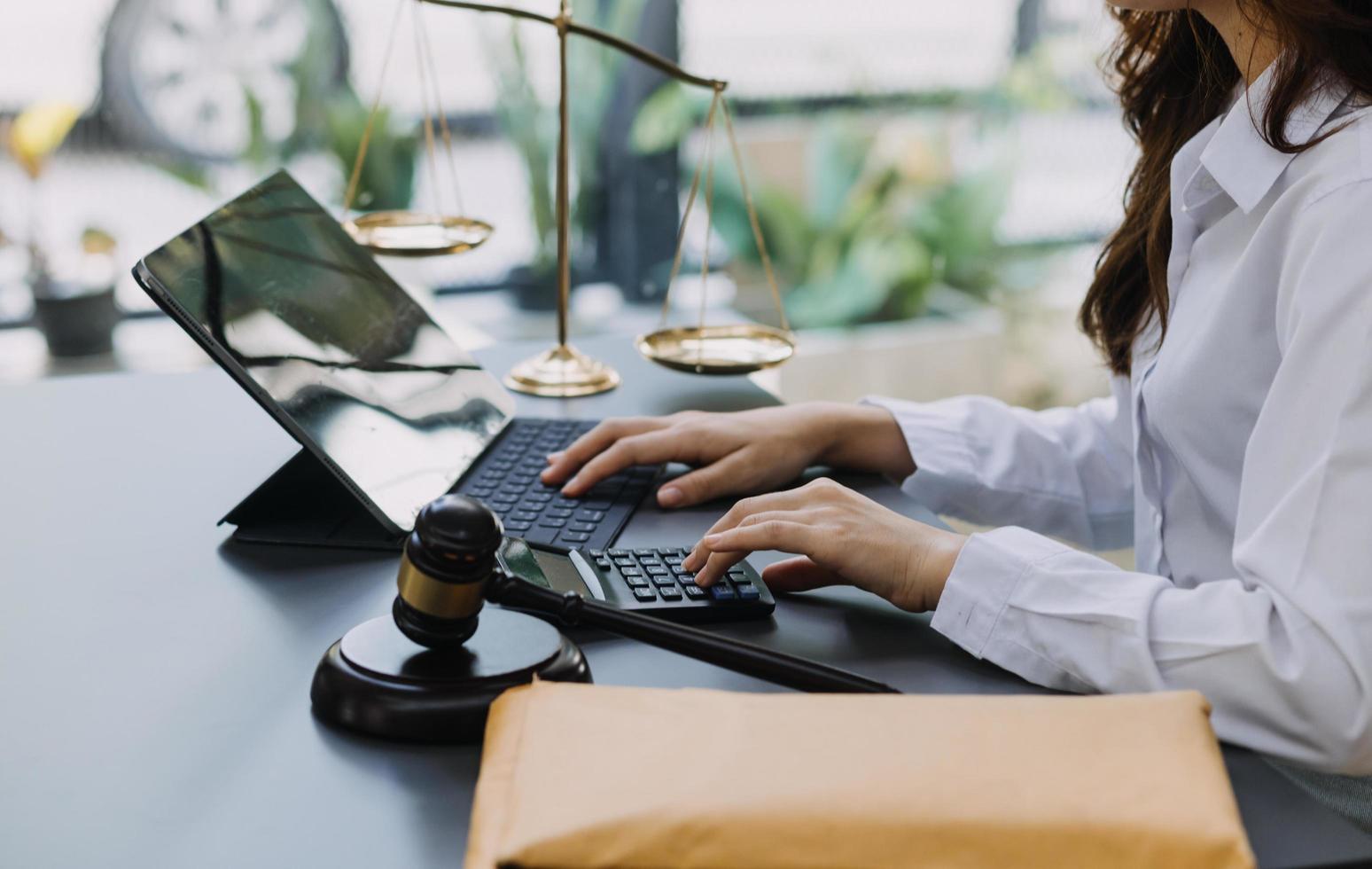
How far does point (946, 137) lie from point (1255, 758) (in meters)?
2.38

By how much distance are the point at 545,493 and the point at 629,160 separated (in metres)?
1.71

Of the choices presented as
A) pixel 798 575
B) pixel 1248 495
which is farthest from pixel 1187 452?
pixel 798 575

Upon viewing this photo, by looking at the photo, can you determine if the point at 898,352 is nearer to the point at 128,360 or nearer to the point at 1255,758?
the point at 128,360

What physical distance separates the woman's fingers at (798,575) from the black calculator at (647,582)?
0.03 ft

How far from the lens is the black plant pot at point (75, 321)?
236 cm

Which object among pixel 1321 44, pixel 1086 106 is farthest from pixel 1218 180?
pixel 1086 106

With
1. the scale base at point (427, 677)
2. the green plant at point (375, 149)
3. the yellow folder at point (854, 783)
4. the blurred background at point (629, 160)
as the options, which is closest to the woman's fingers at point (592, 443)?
the scale base at point (427, 677)

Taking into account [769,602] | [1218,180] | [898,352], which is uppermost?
[1218,180]

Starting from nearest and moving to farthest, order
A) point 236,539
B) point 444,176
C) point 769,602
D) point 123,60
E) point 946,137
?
point 769,602
point 236,539
point 123,60
point 444,176
point 946,137

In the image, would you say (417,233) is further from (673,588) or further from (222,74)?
(222,74)

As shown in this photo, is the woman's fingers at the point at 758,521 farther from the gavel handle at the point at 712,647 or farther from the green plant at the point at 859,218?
the green plant at the point at 859,218

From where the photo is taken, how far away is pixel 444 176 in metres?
2.62

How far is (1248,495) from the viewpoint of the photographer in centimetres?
75

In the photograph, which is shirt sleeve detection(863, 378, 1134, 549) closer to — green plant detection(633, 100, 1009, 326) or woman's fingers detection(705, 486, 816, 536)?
woman's fingers detection(705, 486, 816, 536)
